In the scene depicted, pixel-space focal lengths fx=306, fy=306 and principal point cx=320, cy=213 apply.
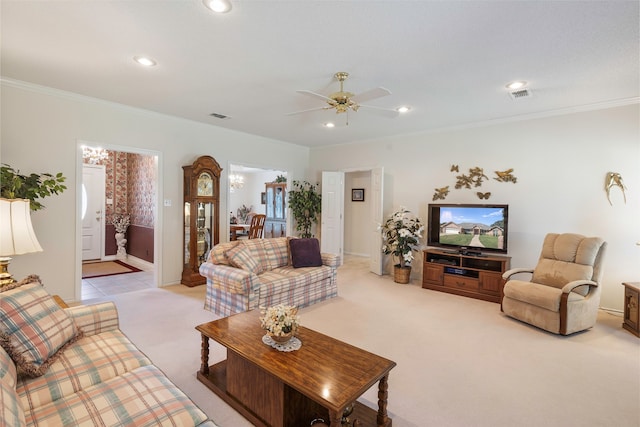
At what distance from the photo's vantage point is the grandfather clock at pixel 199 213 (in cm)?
482

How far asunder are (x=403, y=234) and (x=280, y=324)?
364 centimetres

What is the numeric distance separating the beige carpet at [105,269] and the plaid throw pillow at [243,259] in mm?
3280

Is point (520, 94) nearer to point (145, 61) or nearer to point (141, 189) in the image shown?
point (145, 61)

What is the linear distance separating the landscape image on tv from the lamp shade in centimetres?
485

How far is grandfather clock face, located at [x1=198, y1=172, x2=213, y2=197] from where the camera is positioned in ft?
16.2

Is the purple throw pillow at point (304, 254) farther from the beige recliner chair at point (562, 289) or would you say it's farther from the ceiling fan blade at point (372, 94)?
the beige recliner chair at point (562, 289)

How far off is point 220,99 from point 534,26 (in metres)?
3.28

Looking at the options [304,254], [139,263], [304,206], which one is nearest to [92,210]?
[139,263]

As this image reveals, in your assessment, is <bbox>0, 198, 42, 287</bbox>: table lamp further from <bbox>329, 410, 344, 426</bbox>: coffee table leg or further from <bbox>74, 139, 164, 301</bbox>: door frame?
<bbox>329, 410, 344, 426</bbox>: coffee table leg

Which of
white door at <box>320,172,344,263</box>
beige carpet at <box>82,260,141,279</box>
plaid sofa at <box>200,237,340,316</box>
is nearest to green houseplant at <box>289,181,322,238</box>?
white door at <box>320,172,344,263</box>

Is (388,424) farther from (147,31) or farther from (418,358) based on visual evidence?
(147,31)

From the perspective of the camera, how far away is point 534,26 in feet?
7.29

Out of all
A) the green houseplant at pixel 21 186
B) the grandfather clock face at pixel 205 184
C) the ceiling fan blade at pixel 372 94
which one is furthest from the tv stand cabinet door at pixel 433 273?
the green houseplant at pixel 21 186

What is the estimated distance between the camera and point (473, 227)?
4609mm
